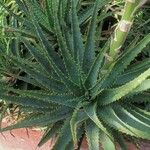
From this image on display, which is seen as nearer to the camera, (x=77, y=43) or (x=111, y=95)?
(x=111, y=95)

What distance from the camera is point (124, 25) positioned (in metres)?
1.44

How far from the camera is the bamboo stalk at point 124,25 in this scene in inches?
53.2

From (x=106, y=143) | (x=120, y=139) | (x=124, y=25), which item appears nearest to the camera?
(x=124, y=25)

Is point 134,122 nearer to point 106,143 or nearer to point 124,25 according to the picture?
point 106,143

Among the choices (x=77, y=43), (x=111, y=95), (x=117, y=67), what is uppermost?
(x=77, y=43)

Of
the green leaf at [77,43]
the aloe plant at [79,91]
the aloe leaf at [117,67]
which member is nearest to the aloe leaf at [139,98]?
the aloe plant at [79,91]

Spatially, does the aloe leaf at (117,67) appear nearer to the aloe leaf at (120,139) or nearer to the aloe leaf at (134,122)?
the aloe leaf at (134,122)

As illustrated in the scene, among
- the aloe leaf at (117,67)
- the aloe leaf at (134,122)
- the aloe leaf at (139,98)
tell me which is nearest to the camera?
the aloe leaf at (134,122)

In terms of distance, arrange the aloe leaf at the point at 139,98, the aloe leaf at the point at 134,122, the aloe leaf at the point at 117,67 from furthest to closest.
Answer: the aloe leaf at the point at 139,98 < the aloe leaf at the point at 117,67 < the aloe leaf at the point at 134,122

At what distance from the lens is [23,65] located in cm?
161

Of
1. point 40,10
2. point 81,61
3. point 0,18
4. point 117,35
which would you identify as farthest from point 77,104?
point 0,18

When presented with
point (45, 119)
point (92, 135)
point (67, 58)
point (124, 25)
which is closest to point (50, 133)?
Result: point (45, 119)

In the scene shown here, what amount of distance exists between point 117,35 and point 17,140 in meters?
0.70

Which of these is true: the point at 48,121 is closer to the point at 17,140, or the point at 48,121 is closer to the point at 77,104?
the point at 77,104
